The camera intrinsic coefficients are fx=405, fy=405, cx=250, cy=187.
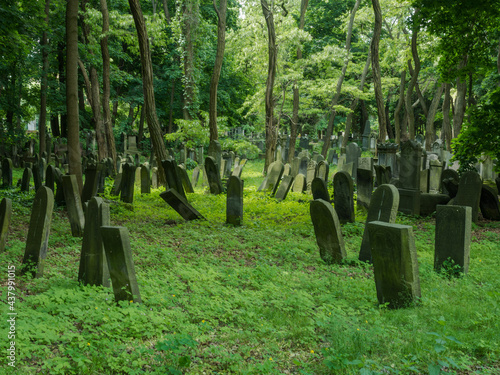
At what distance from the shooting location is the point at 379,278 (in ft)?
14.3

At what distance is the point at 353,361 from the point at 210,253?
4.12 m

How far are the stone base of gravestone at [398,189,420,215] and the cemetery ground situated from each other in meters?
3.24

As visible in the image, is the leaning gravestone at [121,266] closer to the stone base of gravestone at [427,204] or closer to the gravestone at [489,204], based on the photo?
the stone base of gravestone at [427,204]

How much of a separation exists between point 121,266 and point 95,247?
0.64m

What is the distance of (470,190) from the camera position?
27.3 feet

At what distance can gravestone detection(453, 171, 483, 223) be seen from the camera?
825 centimetres

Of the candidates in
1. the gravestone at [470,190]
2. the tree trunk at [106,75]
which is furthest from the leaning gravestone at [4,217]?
the tree trunk at [106,75]

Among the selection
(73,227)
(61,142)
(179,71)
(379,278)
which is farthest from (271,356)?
(179,71)

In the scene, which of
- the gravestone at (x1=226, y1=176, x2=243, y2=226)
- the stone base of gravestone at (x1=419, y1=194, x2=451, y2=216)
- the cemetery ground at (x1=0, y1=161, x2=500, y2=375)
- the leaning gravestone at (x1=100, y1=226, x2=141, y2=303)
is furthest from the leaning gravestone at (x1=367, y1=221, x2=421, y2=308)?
the stone base of gravestone at (x1=419, y1=194, x2=451, y2=216)

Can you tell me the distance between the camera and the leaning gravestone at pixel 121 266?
161 inches

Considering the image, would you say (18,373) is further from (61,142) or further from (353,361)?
(61,142)

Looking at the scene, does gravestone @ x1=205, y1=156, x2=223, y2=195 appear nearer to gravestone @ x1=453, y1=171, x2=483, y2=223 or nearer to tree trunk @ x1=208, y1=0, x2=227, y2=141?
tree trunk @ x1=208, y1=0, x2=227, y2=141

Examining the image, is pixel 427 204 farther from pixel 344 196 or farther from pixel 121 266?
pixel 121 266

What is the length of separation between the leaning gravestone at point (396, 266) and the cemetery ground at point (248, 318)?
5.2 inches
